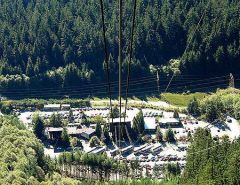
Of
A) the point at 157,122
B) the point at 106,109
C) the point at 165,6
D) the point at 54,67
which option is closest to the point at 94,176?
the point at 157,122

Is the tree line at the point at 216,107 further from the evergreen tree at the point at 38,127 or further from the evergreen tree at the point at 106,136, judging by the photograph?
the evergreen tree at the point at 38,127

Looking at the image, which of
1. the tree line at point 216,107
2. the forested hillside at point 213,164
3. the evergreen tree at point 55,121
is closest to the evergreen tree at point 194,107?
the tree line at point 216,107

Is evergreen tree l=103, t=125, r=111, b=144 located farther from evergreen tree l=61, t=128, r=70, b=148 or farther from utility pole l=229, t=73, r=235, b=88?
utility pole l=229, t=73, r=235, b=88

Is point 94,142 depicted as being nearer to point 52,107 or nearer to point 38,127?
point 38,127

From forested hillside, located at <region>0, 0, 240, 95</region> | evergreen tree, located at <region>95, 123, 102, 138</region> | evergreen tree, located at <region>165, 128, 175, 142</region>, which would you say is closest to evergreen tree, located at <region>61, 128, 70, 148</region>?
evergreen tree, located at <region>95, 123, 102, 138</region>

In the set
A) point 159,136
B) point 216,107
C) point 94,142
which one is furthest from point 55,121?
point 216,107

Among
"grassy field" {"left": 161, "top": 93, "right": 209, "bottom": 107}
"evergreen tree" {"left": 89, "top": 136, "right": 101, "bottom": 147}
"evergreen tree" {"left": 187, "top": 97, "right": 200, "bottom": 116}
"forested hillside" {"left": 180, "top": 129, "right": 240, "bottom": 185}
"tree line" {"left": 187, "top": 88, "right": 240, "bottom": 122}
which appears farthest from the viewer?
"grassy field" {"left": 161, "top": 93, "right": 209, "bottom": 107}

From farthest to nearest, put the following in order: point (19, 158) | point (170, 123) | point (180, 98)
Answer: point (180, 98), point (170, 123), point (19, 158)

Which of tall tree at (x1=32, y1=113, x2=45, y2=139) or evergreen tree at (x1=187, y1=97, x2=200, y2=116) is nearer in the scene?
tall tree at (x1=32, y1=113, x2=45, y2=139)
